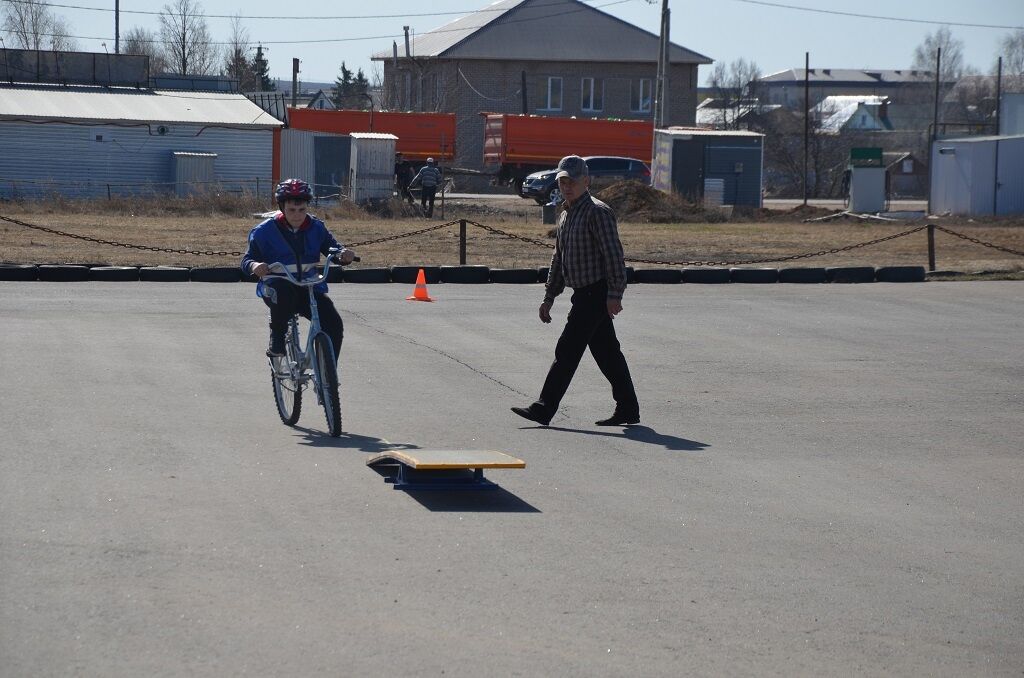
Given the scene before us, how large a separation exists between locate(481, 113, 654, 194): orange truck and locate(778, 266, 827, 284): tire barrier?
1339 inches

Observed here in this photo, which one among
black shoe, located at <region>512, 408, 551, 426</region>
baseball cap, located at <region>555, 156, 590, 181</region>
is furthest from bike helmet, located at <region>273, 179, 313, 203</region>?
black shoe, located at <region>512, 408, 551, 426</region>

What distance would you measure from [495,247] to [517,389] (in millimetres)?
16727

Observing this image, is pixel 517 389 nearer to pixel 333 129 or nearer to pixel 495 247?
pixel 495 247

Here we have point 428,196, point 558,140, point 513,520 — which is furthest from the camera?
point 558,140

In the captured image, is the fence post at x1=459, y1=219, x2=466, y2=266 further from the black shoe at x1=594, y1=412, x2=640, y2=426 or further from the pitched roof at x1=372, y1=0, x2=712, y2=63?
the pitched roof at x1=372, y1=0, x2=712, y2=63

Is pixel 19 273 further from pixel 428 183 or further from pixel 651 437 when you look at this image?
pixel 428 183

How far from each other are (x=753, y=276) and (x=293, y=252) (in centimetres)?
1382

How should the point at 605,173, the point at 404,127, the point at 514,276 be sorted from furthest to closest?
the point at 404,127 < the point at 605,173 < the point at 514,276

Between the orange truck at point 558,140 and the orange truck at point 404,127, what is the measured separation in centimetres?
228

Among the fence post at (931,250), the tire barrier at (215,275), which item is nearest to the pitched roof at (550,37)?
the fence post at (931,250)

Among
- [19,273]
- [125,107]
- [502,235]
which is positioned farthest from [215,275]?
[125,107]

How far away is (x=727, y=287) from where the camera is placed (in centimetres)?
2116

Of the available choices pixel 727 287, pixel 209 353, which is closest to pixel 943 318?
pixel 727 287

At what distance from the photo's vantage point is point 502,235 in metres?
29.7
